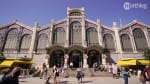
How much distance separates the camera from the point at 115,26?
116ft

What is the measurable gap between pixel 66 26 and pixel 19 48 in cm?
1058

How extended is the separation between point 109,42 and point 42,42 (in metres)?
13.8

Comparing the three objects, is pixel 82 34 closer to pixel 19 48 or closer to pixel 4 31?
pixel 19 48

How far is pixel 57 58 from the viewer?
32.8m

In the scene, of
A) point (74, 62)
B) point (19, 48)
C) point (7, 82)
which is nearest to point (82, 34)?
point (74, 62)

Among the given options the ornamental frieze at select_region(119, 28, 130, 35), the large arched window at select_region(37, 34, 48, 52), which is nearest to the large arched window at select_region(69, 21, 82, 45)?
the large arched window at select_region(37, 34, 48, 52)

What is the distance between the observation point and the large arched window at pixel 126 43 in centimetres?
3372

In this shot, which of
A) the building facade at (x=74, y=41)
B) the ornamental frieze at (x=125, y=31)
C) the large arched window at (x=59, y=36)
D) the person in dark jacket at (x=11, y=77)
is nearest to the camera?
the person in dark jacket at (x=11, y=77)

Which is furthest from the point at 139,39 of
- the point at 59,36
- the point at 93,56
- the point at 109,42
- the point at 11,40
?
the point at 11,40

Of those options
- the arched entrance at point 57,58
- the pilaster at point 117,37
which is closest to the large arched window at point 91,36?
the pilaster at point 117,37

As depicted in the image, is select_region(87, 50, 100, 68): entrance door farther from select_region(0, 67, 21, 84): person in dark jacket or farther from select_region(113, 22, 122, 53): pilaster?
select_region(0, 67, 21, 84): person in dark jacket

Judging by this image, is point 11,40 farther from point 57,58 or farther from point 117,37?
point 117,37

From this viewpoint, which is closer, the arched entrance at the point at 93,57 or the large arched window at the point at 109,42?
the arched entrance at the point at 93,57

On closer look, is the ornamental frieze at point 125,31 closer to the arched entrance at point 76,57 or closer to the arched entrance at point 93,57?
the arched entrance at point 93,57
